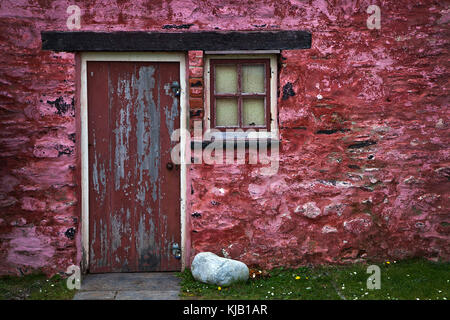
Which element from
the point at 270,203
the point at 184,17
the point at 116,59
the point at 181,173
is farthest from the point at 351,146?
the point at 116,59

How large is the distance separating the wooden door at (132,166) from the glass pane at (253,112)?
0.73 meters

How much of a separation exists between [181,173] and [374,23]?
8.67 ft

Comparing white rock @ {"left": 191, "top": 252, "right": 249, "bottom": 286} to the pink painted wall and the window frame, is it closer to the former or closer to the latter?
the pink painted wall

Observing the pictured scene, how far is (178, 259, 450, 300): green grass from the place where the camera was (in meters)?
4.35

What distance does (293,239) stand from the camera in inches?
197

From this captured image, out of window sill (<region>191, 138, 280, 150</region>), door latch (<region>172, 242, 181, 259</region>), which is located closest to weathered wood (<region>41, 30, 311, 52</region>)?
window sill (<region>191, 138, 280, 150</region>)

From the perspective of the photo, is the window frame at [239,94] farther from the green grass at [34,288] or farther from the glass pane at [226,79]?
the green grass at [34,288]

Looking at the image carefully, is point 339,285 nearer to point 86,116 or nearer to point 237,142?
point 237,142

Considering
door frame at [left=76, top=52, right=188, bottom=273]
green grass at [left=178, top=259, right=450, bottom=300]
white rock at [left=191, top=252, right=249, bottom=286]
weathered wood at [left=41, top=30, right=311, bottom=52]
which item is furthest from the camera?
door frame at [left=76, top=52, right=188, bottom=273]

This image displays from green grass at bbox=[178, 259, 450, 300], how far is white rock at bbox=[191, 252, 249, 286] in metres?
0.06

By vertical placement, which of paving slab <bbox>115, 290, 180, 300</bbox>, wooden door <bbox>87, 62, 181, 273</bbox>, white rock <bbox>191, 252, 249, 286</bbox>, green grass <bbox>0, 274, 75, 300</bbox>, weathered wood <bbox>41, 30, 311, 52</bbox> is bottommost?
paving slab <bbox>115, 290, 180, 300</bbox>

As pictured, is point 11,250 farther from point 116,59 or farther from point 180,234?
point 116,59

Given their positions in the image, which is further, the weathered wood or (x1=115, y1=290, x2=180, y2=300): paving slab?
the weathered wood

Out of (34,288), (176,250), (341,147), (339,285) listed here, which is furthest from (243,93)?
(34,288)
